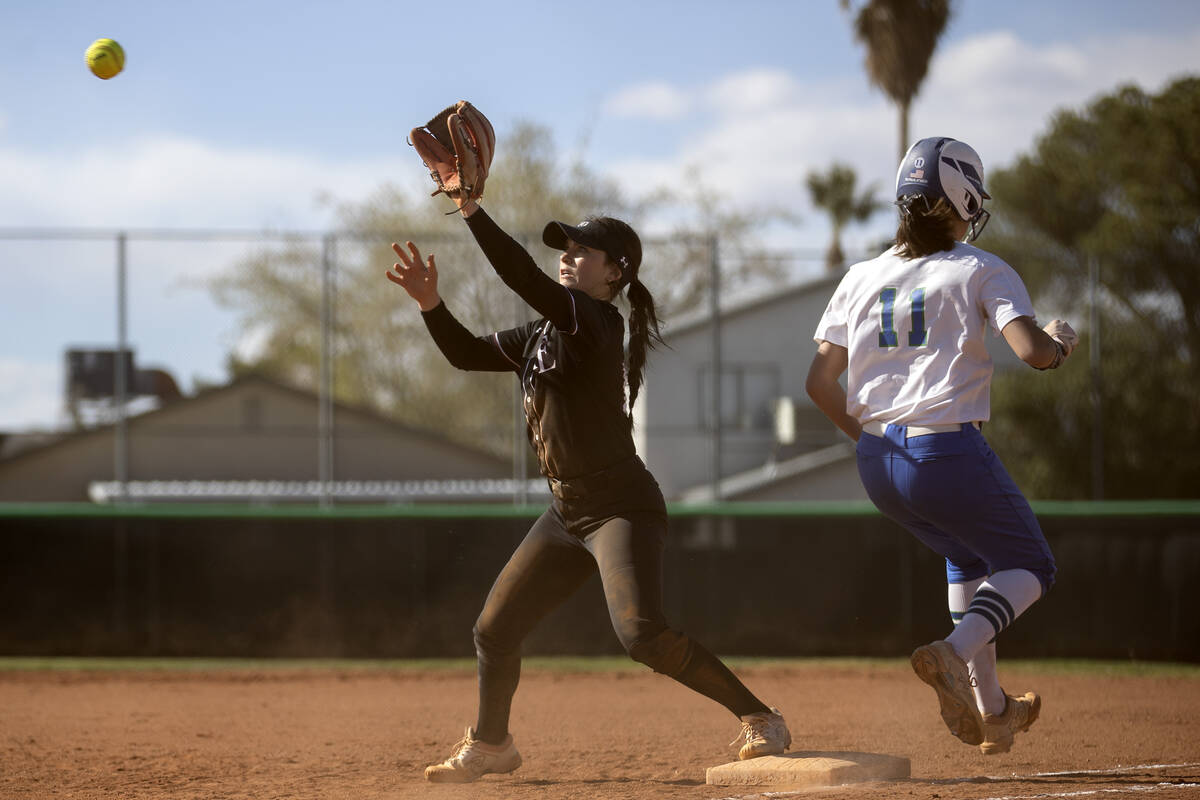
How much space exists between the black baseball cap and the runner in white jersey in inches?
31.5

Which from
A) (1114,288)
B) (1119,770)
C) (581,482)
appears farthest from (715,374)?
(581,482)

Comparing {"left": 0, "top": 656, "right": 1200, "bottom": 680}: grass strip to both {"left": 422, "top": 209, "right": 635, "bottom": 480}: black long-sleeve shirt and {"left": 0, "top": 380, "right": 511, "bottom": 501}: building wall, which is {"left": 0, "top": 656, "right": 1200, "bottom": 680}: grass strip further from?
{"left": 422, "top": 209, "right": 635, "bottom": 480}: black long-sleeve shirt

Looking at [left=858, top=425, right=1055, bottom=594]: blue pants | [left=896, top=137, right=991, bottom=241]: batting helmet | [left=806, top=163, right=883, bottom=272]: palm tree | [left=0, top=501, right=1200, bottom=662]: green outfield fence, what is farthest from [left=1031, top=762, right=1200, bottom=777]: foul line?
[left=806, top=163, right=883, bottom=272]: palm tree

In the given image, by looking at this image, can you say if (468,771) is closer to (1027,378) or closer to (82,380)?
(82,380)

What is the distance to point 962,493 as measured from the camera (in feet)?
14.2

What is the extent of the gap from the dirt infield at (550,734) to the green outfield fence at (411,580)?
14.2 inches

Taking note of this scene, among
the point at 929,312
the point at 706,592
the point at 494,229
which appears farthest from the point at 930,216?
the point at 706,592

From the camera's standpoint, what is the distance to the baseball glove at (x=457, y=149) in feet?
15.3

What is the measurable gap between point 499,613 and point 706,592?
17.5 feet

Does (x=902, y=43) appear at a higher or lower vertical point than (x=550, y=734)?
higher

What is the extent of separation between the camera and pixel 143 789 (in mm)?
5285

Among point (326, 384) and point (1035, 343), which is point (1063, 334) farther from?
point (326, 384)

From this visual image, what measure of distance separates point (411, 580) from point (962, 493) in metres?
6.58

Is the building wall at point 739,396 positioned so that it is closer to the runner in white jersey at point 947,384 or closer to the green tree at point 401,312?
the green tree at point 401,312
